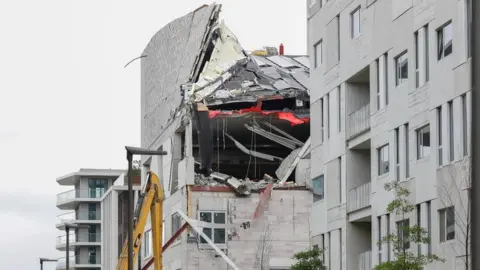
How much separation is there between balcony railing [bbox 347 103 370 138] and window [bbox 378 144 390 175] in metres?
2.10

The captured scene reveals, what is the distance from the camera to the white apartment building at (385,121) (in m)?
38.1

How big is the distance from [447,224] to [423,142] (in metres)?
4.29

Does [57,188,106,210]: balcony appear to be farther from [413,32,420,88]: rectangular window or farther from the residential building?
[413,32,420,88]: rectangular window

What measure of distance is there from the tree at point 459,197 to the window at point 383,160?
23.2 feet

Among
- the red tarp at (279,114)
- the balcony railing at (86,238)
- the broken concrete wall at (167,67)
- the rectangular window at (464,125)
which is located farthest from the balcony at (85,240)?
the rectangular window at (464,125)

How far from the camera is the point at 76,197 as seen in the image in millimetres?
185375

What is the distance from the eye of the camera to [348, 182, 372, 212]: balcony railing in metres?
49.2

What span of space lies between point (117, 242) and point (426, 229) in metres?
95.0

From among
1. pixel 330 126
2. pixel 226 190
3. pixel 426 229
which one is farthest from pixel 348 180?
pixel 226 190

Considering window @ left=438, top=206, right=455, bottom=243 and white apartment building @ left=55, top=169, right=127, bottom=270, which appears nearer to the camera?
window @ left=438, top=206, right=455, bottom=243

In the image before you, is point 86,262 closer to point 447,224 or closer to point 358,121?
point 358,121

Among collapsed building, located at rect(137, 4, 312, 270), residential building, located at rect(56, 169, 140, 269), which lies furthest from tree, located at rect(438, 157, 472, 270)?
residential building, located at rect(56, 169, 140, 269)

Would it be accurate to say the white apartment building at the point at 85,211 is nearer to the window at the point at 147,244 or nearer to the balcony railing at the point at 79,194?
the balcony railing at the point at 79,194

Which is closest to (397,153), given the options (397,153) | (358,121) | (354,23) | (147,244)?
(397,153)
